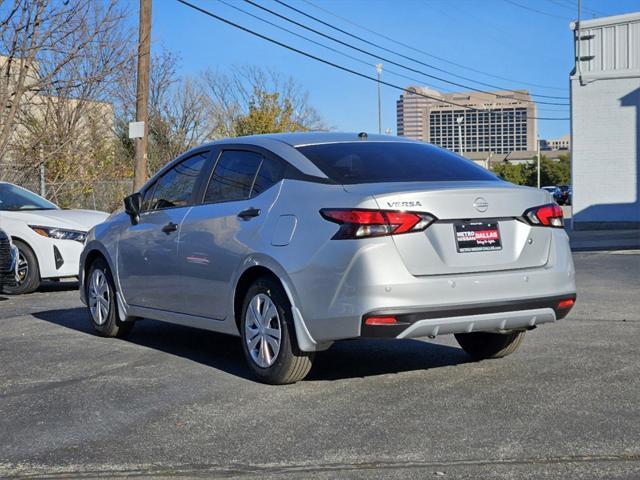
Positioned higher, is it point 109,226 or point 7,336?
point 109,226

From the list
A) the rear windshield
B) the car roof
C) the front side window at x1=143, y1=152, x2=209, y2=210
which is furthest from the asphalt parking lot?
the car roof

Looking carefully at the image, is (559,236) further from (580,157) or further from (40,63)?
(580,157)

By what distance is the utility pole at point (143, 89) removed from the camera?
19.9 meters

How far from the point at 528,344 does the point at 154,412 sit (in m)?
3.30

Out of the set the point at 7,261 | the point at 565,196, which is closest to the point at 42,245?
the point at 7,261

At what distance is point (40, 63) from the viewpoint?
2145 cm

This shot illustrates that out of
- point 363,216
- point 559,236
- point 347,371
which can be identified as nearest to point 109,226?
point 347,371

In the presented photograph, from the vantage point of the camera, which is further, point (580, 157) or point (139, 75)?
Result: point (580, 157)

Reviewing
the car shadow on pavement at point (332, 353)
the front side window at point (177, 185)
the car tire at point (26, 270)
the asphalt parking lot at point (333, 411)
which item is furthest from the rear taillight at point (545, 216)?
the car tire at point (26, 270)

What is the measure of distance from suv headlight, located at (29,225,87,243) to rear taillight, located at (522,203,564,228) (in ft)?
26.1

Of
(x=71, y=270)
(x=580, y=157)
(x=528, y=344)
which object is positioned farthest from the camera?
(x=580, y=157)

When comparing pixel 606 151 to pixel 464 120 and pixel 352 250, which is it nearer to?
pixel 352 250

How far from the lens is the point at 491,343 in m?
6.82

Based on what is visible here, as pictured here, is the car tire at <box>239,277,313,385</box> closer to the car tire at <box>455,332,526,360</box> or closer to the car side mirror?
the car tire at <box>455,332,526,360</box>
